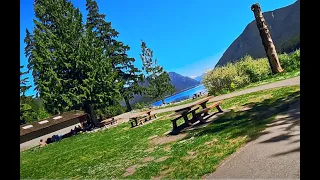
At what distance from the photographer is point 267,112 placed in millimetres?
10281

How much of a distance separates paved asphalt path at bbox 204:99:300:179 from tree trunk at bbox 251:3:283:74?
15261 millimetres

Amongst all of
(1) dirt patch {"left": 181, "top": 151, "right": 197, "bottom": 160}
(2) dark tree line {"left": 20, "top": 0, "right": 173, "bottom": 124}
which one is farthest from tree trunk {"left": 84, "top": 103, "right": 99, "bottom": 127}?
(1) dirt patch {"left": 181, "top": 151, "right": 197, "bottom": 160}

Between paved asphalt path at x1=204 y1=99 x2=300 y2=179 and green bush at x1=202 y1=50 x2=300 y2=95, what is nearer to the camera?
paved asphalt path at x1=204 y1=99 x2=300 y2=179

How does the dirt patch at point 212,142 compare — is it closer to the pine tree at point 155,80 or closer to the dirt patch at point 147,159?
the dirt patch at point 147,159

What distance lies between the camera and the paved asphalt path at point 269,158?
4.89 metres

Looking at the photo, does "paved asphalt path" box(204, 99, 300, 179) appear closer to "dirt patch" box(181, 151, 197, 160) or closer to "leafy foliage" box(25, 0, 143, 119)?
"dirt patch" box(181, 151, 197, 160)

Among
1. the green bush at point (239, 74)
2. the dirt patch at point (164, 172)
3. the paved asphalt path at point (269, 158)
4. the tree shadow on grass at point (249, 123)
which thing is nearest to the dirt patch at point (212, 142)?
the tree shadow on grass at point (249, 123)

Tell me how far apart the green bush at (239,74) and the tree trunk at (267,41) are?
82 cm

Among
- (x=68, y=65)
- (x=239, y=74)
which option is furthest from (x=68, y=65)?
(x=239, y=74)

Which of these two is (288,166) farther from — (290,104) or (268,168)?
(290,104)

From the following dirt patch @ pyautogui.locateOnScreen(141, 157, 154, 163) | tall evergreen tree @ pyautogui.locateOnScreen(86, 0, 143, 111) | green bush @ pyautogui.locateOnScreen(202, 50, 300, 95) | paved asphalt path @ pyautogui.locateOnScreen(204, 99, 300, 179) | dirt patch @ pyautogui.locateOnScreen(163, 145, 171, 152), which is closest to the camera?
paved asphalt path @ pyautogui.locateOnScreen(204, 99, 300, 179)

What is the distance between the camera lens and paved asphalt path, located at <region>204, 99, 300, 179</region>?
4.89 m
